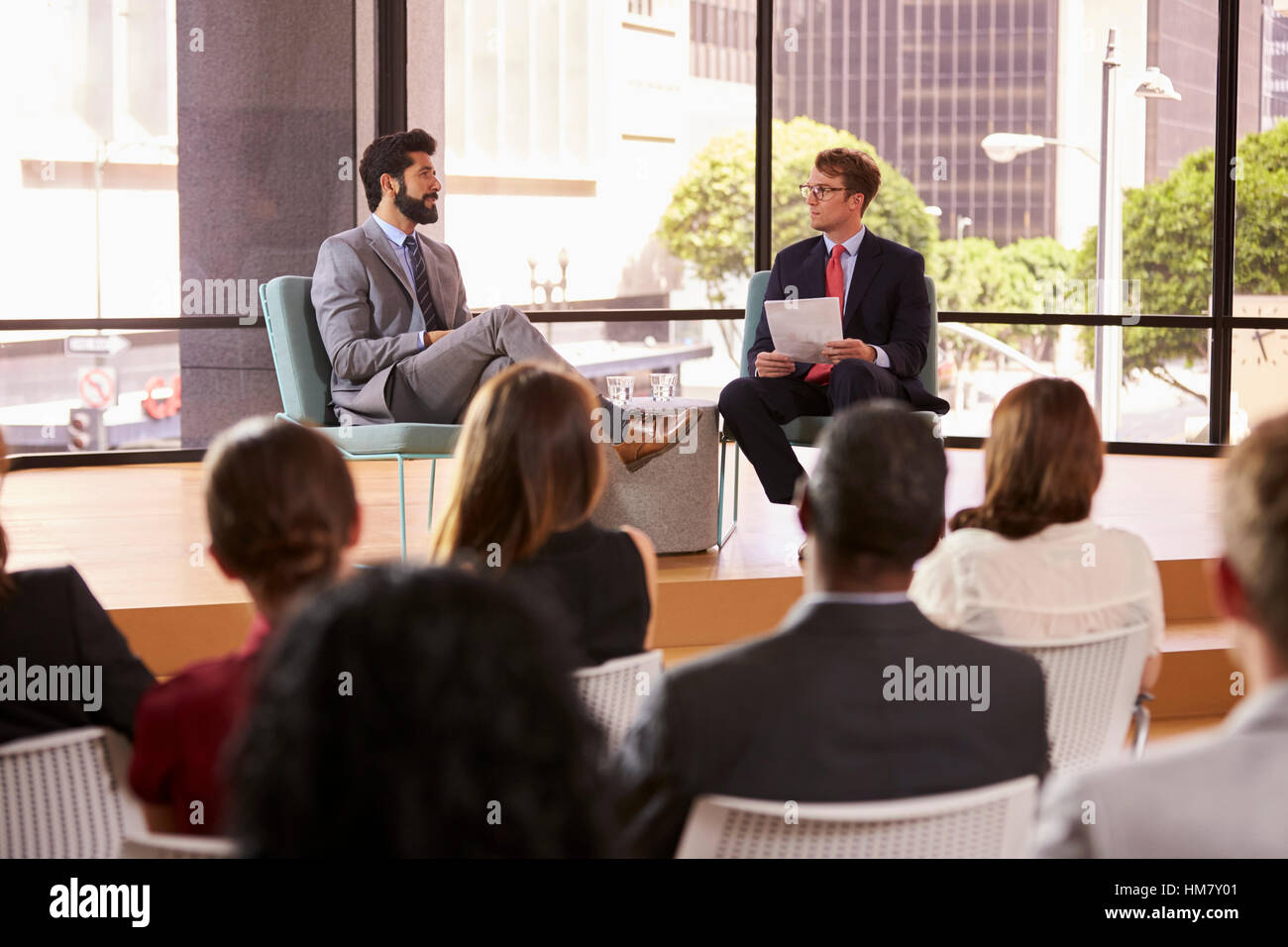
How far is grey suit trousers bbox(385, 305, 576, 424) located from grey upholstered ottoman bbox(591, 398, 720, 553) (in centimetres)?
37

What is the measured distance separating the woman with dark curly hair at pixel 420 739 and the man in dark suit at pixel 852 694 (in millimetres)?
627

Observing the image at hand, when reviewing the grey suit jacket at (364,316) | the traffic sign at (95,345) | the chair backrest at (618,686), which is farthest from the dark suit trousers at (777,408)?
the traffic sign at (95,345)

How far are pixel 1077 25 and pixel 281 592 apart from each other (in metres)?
5.74

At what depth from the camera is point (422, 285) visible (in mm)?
4082

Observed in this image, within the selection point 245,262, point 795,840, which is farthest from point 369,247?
point 795,840

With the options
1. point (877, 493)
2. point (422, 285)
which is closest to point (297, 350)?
point (422, 285)

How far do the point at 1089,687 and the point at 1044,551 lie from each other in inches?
10.1

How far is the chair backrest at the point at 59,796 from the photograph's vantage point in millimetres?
1350

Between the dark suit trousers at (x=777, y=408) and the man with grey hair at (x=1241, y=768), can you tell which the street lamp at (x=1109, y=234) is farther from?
the man with grey hair at (x=1241, y=768)

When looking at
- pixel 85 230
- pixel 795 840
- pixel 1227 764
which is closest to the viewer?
pixel 1227 764

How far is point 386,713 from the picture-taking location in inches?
22.1

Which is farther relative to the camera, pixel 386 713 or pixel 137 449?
pixel 137 449

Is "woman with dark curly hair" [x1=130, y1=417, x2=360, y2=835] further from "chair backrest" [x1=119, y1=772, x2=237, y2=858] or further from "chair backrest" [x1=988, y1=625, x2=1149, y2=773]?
"chair backrest" [x1=988, y1=625, x2=1149, y2=773]

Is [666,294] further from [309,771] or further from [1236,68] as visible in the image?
[309,771]
